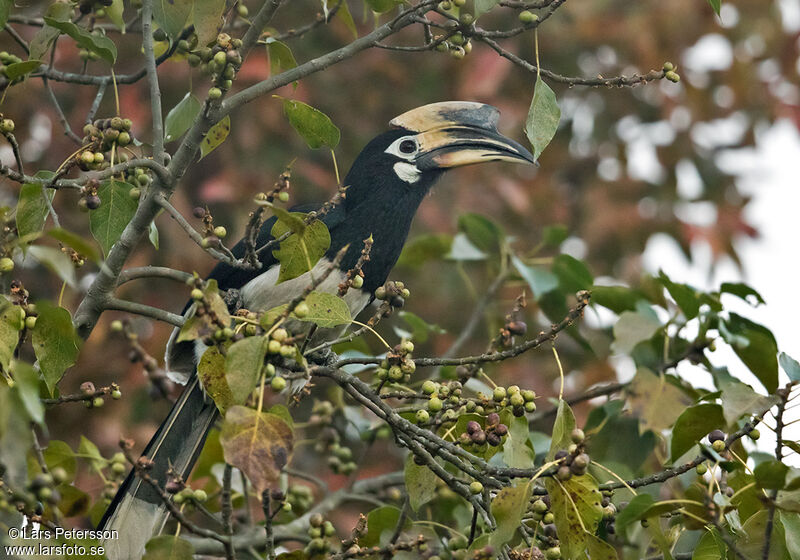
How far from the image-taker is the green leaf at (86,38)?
168 cm

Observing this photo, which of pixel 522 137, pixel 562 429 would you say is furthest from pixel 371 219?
pixel 522 137

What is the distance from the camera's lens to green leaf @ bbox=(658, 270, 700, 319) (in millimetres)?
2230

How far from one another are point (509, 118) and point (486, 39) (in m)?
2.74

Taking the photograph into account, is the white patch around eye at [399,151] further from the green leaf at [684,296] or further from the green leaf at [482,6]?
the green leaf at [482,6]

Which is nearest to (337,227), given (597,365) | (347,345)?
(347,345)

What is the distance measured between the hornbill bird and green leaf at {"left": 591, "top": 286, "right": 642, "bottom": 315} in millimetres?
410

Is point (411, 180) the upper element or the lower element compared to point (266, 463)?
upper

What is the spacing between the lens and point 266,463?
1286 millimetres

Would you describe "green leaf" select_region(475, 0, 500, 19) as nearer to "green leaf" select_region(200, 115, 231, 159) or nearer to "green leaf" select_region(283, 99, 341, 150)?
"green leaf" select_region(283, 99, 341, 150)

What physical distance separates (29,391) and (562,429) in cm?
85

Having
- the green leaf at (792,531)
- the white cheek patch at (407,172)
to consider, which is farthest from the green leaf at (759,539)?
the white cheek patch at (407,172)

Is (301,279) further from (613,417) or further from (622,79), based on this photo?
(622,79)

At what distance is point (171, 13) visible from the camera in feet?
5.74

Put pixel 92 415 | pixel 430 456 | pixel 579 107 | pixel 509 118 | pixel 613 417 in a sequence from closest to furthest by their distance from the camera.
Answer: pixel 430 456 < pixel 613 417 < pixel 92 415 < pixel 509 118 < pixel 579 107
